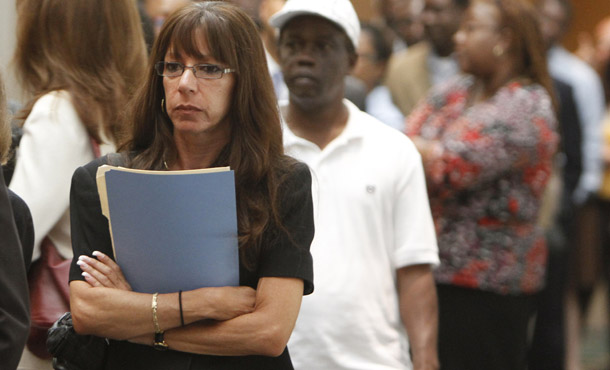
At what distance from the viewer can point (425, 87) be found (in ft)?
22.5

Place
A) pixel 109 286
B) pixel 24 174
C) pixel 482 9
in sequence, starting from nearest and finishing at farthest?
1. pixel 109 286
2. pixel 24 174
3. pixel 482 9

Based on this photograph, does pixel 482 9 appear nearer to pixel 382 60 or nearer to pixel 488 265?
pixel 488 265

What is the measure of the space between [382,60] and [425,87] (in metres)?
1.20

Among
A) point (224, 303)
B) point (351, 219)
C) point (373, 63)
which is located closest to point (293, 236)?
point (224, 303)

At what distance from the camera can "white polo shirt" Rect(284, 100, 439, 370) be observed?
3.86 metres

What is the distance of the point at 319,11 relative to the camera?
411 cm

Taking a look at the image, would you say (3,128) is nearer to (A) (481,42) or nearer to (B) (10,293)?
(B) (10,293)

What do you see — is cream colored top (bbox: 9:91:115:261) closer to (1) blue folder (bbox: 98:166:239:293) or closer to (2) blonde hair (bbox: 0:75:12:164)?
(2) blonde hair (bbox: 0:75:12:164)

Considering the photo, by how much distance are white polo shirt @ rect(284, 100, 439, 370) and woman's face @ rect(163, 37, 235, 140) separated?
0.86 meters

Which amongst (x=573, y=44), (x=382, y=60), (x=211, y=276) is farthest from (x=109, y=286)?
(x=573, y=44)

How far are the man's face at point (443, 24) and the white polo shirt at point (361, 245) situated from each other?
116 inches

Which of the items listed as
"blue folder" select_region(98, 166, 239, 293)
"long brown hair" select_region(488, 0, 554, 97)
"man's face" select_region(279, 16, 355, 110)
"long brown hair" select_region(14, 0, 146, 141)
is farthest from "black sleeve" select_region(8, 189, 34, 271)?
"long brown hair" select_region(488, 0, 554, 97)

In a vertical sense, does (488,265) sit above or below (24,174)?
below

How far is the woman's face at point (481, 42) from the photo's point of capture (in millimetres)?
5152
